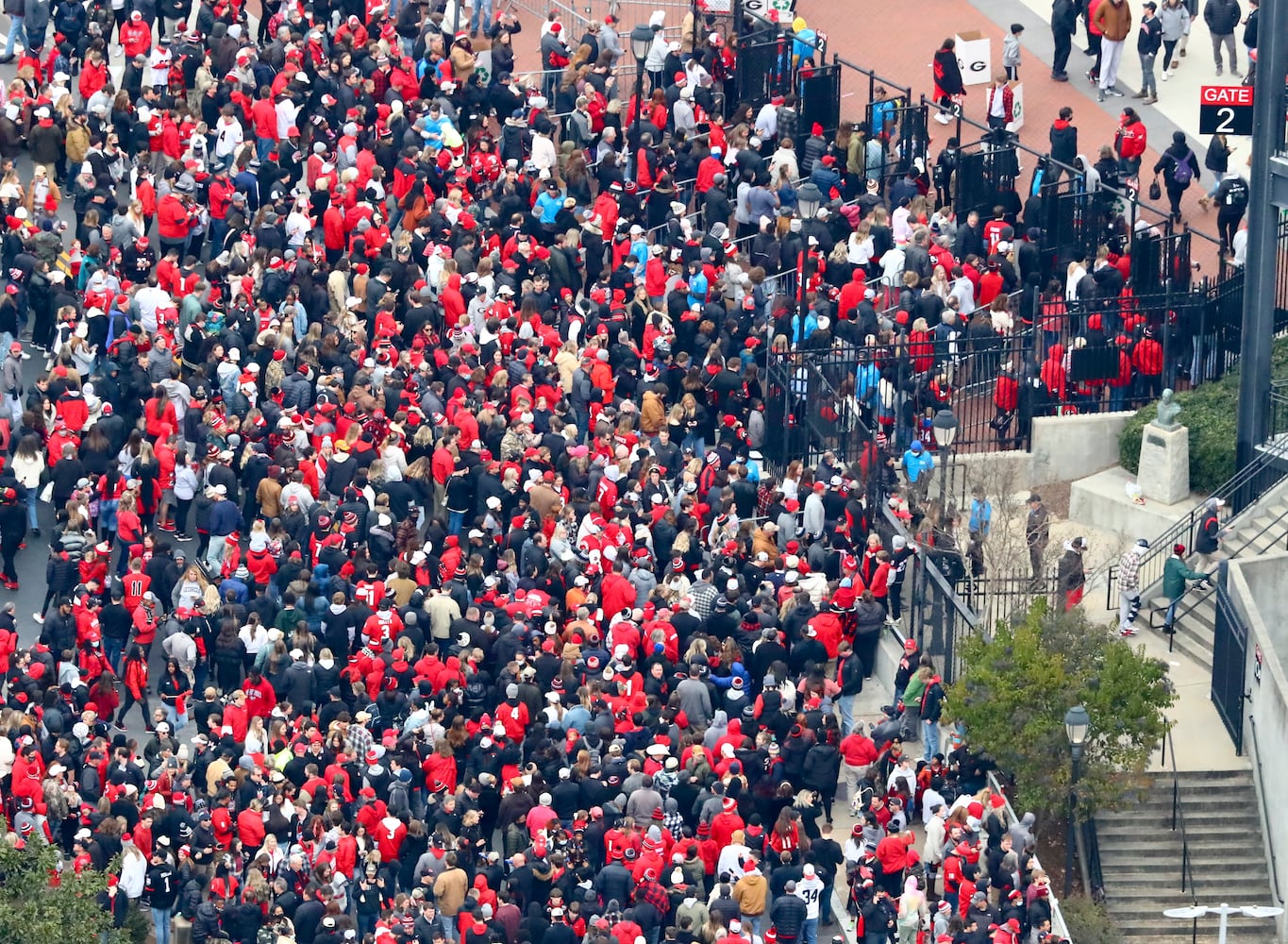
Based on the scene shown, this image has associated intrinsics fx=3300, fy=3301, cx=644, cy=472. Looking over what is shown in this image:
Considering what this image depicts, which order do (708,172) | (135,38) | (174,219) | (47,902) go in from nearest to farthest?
(47,902)
(174,219)
(708,172)
(135,38)

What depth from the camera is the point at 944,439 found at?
4075 centimetres

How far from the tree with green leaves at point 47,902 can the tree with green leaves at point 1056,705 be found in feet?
31.6

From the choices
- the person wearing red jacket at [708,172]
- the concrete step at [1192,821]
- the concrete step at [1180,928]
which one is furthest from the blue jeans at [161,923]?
the person wearing red jacket at [708,172]

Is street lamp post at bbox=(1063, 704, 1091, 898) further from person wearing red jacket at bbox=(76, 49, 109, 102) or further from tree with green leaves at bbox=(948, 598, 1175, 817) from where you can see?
person wearing red jacket at bbox=(76, 49, 109, 102)

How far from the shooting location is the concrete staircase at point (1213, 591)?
1608 inches

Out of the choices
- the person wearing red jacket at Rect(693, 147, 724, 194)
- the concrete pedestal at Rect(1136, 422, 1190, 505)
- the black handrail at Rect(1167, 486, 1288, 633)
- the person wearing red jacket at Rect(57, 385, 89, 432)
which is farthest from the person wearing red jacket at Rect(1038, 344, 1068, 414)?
the person wearing red jacket at Rect(57, 385, 89, 432)

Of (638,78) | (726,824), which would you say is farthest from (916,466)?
(638,78)

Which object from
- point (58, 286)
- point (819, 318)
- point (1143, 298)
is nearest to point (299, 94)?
point (58, 286)

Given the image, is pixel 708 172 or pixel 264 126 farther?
pixel 708 172

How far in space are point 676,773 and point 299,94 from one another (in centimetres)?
1575

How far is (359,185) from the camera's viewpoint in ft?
153

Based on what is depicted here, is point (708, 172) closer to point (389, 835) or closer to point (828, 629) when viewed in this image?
point (828, 629)

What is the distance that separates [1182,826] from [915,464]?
6.24 metres

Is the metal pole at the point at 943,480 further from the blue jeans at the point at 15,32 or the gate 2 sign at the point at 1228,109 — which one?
the blue jeans at the point at 15,32
